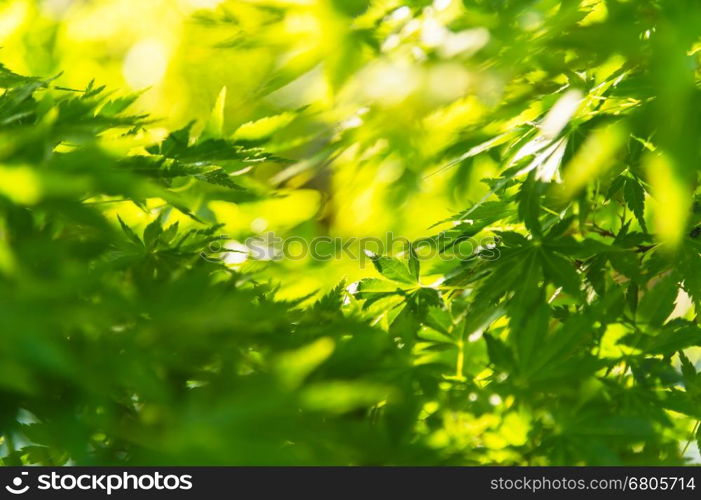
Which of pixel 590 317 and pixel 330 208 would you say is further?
pixel 330 208

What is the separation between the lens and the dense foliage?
0.37 metres

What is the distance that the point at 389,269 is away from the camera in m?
0.66

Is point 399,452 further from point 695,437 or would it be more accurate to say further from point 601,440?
point 695,437

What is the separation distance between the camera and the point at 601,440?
0.48m

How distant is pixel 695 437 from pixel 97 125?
0.53 meters

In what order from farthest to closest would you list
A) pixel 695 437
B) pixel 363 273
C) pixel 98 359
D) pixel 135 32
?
pixel 135 32 < pixel 363 273 < pixel 695 437 < pixel 98 359

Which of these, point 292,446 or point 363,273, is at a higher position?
point 363,273

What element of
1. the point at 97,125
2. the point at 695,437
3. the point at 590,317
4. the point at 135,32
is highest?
the point at 135,32

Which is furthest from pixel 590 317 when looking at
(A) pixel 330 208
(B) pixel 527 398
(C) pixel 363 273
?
(A) pixel 330 208

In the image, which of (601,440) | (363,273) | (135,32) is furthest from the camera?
(135,32)

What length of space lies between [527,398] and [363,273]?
32 cm

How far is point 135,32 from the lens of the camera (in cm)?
107

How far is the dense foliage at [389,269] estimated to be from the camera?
1.22ft

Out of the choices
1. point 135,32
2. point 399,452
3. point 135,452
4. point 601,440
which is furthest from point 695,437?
point 135,32
